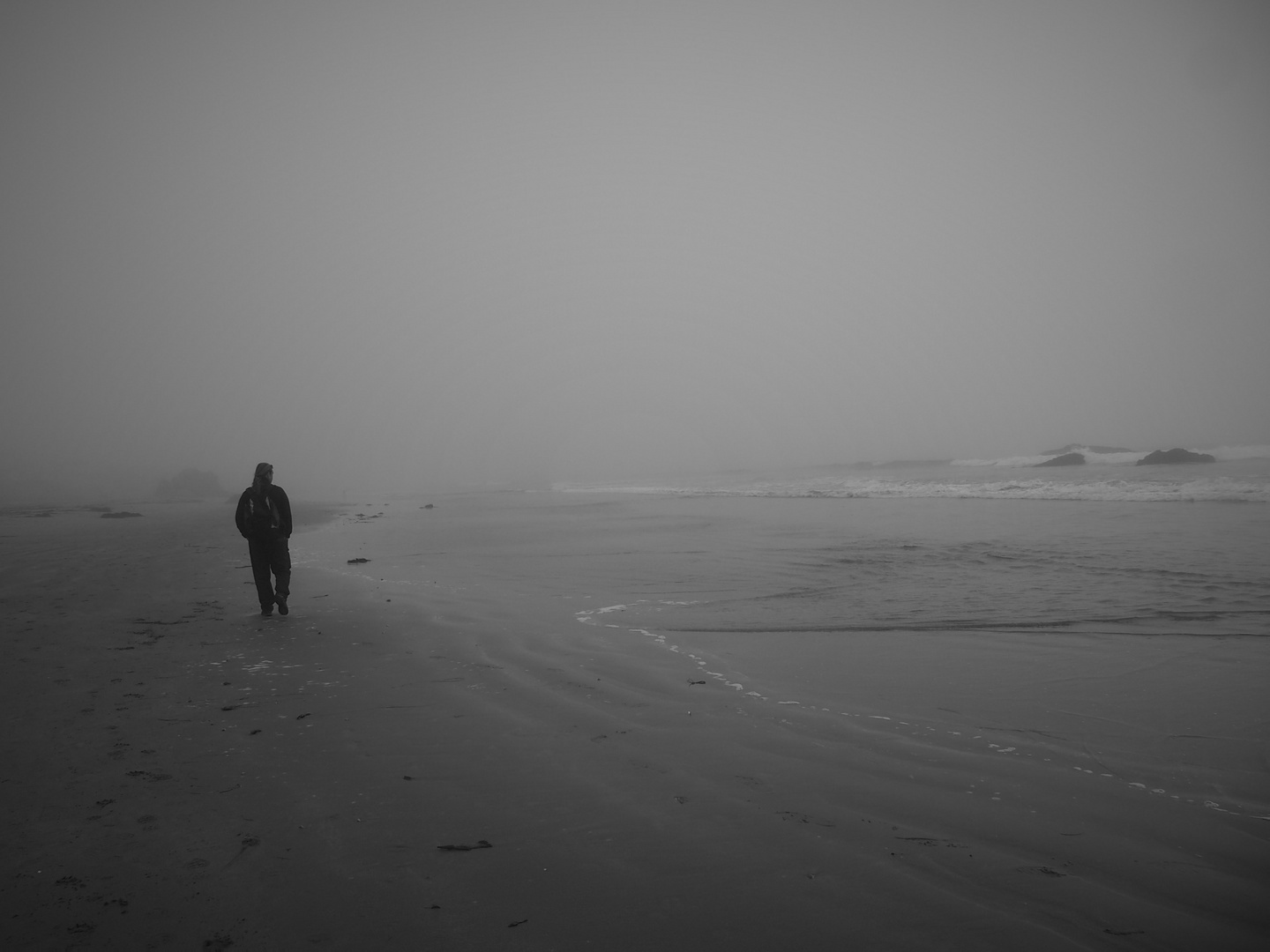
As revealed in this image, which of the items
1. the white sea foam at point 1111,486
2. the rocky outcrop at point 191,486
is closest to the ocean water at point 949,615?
the white sea foam at point 1111,486

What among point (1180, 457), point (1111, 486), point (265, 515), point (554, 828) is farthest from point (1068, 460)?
point (554, 828)

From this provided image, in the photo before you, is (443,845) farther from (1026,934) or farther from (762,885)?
(1026,934)

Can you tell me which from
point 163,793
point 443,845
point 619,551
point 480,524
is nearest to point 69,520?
point 480,524

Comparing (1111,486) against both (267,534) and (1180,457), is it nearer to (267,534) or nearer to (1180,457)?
(1180,457)

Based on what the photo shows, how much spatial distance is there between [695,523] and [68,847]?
17.1 m

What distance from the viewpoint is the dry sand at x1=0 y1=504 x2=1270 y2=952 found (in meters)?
2.16

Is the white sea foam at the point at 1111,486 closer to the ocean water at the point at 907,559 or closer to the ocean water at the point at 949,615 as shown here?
the ocean water at the point at 907,559

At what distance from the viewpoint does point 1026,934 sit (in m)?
2.12

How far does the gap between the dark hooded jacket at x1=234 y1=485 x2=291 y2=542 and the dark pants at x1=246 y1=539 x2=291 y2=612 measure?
92mm

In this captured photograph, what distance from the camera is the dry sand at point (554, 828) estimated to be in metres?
2.16

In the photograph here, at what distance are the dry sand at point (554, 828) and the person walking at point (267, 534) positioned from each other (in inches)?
106

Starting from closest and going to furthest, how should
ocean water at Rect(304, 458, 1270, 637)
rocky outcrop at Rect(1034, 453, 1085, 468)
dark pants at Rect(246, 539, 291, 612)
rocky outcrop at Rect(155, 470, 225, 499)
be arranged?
ocean water at Rect(304, 458, 1270, 637) → dark pants at Rect(246, 539, 291, 612) → rocky outcrop at Rect(1034, 453, 1085, 468) → rocky outcrop at Rect(155, 470, 225, 499)

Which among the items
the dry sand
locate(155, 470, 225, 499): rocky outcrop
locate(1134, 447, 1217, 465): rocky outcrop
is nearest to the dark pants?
the dry sand

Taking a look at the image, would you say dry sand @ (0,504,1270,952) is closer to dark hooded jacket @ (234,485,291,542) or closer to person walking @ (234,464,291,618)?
person walking @ (234,464,291,618)
